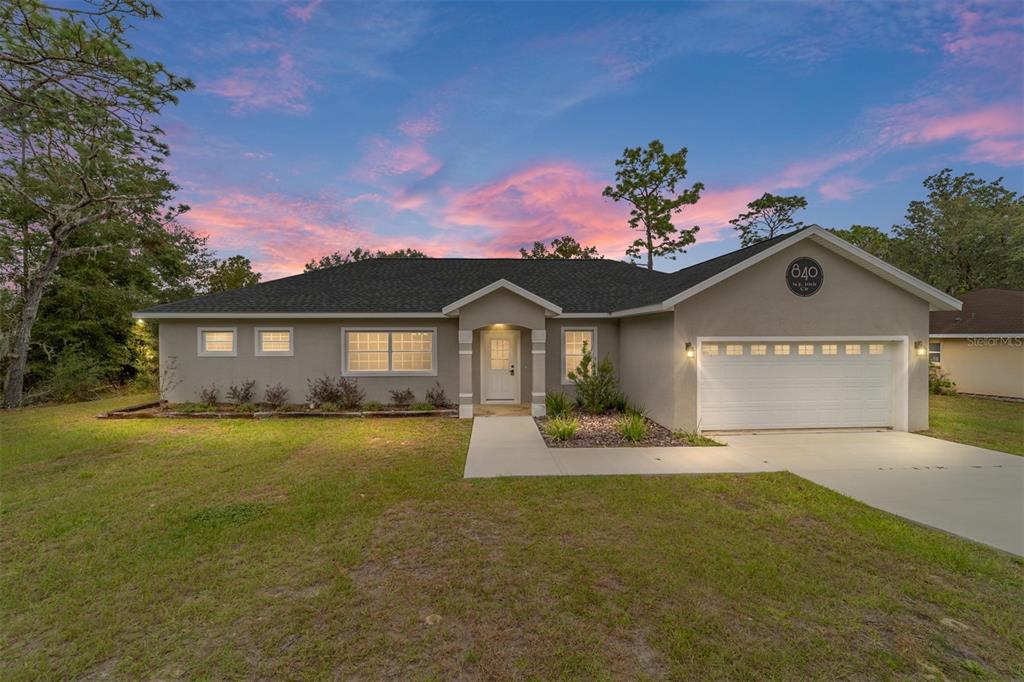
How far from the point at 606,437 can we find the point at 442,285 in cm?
776

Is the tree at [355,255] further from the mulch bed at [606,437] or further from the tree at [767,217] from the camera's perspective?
the mulch bed at [606,437]

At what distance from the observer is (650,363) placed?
397 inches

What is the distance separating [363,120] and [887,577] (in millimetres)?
16677

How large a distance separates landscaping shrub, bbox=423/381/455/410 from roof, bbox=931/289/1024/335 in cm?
1859

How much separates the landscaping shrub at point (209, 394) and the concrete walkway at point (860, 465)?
327 inches

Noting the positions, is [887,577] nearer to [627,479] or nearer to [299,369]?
[627,479]

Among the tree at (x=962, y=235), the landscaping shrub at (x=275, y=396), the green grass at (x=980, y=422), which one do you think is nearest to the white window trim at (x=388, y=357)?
the landscaping shrub at (x=275, y=396)

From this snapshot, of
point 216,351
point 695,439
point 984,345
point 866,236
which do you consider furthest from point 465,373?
point 866,236

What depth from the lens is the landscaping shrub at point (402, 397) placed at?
11.6 metres

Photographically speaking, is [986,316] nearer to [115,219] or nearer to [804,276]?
[804,276]

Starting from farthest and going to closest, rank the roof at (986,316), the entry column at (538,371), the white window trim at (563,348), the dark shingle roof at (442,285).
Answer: the roof at (986,316) → the white window trim at (563,348) → the dark shingle roof at (442,285) → the entry column at (538,371)

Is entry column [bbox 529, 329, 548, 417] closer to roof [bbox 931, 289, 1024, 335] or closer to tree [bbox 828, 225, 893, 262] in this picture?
roof [bbox 931, 289, 1024, 335]

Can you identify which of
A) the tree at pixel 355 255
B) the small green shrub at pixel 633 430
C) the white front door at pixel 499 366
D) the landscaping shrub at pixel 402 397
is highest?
the tree at pixel 355 255

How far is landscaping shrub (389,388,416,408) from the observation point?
458 inches
